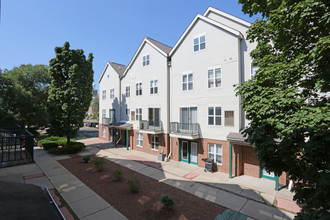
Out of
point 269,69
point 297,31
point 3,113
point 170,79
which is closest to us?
point 297,31

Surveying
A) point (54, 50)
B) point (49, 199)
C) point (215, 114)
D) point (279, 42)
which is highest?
point (54, 50)

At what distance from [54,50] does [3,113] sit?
446 inches

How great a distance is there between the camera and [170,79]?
15477mm

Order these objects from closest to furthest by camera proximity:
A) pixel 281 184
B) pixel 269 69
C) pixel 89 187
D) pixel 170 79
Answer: pixel 269 69 → pixel 89 187 → pixel 281 184 → pixel 170 79

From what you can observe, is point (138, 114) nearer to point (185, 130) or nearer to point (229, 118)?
point (185, 130)

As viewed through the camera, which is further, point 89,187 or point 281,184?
point 281,184

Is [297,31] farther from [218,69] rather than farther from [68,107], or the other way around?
[68,107]

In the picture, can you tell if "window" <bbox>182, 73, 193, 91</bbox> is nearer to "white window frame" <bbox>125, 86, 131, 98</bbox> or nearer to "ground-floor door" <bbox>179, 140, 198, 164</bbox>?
"ground-floor door" <bbox>179, 140, 198, 164</bbox>

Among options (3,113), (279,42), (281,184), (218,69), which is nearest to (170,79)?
(218,69)

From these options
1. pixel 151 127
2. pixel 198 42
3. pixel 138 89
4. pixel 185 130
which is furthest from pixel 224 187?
pixel 138 89

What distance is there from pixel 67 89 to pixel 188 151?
1437 centimetres

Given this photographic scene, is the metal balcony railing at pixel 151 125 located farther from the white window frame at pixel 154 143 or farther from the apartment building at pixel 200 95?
the white window frame at pixel 154 143

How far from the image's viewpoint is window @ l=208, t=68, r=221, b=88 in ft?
40.7

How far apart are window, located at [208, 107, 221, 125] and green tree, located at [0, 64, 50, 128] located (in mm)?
23927
